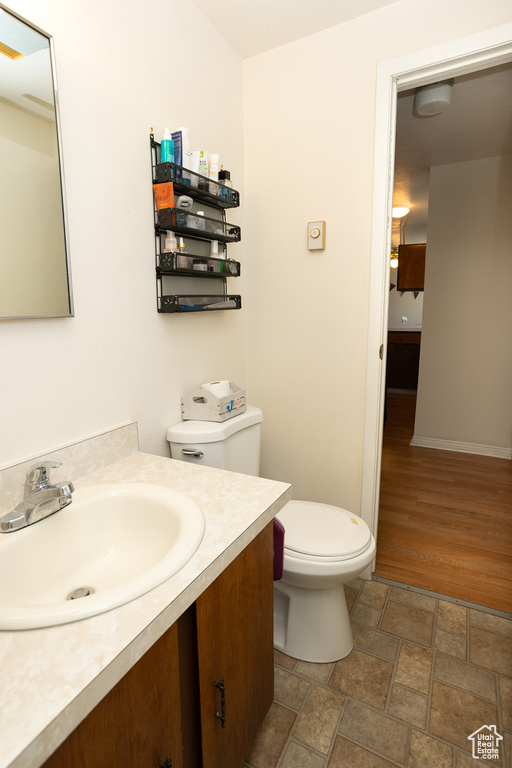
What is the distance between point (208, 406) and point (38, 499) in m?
0.73

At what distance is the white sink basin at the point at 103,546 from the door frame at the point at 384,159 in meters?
1.11

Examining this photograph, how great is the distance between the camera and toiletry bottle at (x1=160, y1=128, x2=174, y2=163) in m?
1.33

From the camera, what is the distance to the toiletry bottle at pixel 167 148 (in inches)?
52.2

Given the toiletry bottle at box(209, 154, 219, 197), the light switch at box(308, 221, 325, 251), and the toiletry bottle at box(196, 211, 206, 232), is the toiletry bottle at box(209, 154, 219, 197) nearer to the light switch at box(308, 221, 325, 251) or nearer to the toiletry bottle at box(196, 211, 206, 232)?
the toiletry bottle at box(196, 211, 206, 232)

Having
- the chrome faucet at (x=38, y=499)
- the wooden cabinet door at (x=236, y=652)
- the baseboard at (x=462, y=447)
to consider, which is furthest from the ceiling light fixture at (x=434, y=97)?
the baseboard at (x=462, y=447)

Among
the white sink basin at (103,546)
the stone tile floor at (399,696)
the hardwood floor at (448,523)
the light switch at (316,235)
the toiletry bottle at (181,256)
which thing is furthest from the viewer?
the hardwood floor at (448,523)

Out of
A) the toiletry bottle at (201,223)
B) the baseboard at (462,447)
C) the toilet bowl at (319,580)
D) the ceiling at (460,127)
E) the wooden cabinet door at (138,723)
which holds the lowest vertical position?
the baseboard at (462,447)

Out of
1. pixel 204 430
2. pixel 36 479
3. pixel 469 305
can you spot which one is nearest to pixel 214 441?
pixel 204 430

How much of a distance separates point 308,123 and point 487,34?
0.68 m

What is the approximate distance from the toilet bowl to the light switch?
1134mm

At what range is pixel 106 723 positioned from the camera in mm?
574

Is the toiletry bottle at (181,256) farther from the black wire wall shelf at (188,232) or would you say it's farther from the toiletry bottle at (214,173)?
the toiletry bottle at (214,173)

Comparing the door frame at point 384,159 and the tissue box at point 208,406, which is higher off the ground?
the door frame at point 384,159

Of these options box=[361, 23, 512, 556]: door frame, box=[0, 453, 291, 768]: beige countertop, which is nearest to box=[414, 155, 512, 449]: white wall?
box=[361, 23, 512, 556]: door frame
